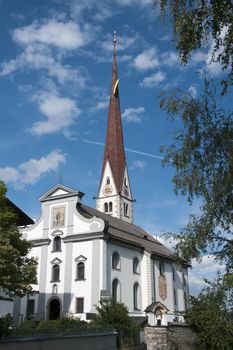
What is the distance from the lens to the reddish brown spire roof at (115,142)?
215 ft

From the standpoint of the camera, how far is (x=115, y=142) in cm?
6806

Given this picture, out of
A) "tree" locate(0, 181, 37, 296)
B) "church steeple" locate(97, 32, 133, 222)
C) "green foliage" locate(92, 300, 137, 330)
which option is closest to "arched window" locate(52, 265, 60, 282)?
"green foliage" locate(92, 300, 137, 330)

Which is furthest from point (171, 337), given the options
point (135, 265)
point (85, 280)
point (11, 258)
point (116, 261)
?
point (135, 265)

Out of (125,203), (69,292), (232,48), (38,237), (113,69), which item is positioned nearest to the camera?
(232,48)

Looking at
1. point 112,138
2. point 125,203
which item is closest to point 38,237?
point 125,203

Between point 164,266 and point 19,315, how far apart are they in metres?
16.0

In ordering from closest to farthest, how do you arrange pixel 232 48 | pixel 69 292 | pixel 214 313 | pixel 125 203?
1. pixel 232 48
2. pixel 214 313
3. pixel 69 292
4. pixel 125 203

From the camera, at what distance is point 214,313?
15.6 m

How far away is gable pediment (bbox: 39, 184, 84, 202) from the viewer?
4000cm

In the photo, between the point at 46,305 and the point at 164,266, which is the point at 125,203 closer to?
the point at 164,266

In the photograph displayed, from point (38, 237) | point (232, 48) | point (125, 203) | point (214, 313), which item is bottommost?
point (214, 313)

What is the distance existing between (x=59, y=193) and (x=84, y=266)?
7.87 metres

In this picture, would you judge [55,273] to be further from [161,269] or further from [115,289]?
[161,269]

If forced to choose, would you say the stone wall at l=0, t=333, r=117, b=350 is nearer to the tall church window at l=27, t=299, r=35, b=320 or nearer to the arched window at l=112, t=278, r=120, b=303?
the arched window at l=112, t=278, r=120, b=303
